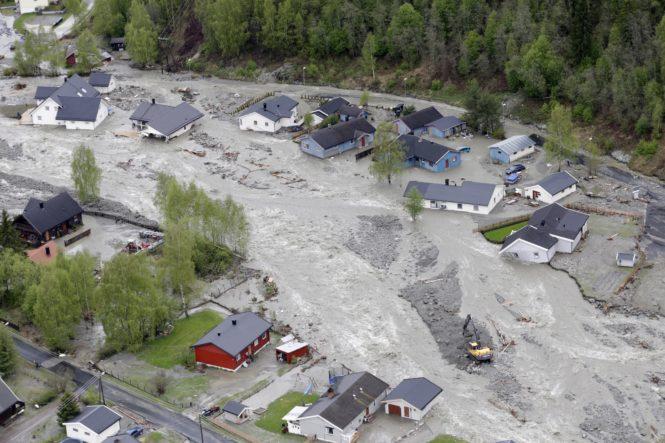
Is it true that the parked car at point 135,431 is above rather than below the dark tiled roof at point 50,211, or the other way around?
above

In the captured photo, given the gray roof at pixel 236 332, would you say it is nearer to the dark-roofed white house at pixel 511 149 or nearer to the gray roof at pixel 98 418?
the gray roof at pixel 98 418

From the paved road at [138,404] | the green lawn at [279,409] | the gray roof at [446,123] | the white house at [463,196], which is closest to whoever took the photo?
the paved road at [138,404]

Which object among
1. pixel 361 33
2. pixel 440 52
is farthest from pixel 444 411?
pixel 361 33

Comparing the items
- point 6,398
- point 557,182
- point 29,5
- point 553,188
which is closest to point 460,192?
point 553,188

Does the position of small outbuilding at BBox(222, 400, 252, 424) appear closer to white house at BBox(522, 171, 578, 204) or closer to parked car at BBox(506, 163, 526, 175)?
white house at BBox(522, 171, 578, 204)

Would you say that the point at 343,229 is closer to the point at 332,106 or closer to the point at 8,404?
the point at 332,106

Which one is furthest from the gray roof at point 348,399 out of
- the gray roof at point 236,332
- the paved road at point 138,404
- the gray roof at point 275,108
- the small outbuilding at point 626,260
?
the gray roof at point 275,108
